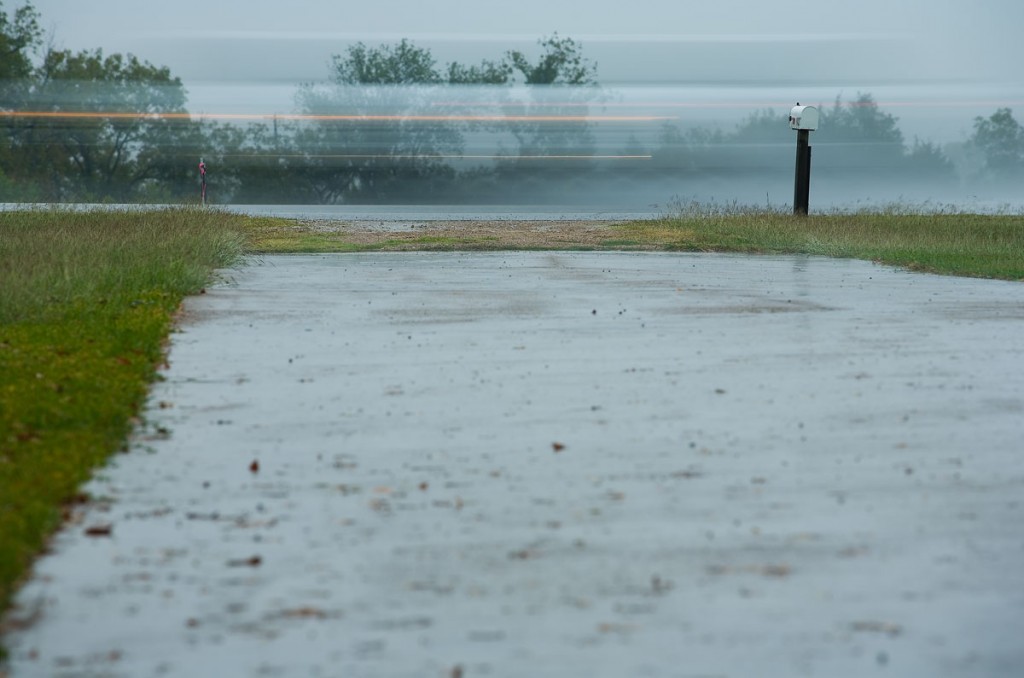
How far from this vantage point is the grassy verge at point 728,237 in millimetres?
15969

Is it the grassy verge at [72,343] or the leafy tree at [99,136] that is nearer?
the grassy verge at [72,343]

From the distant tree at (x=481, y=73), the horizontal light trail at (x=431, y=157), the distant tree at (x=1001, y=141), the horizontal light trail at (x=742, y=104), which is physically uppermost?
the distant tree at (x=481, y=73)

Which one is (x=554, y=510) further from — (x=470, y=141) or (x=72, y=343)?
(x=470, y=141)

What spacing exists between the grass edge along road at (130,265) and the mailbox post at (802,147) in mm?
896

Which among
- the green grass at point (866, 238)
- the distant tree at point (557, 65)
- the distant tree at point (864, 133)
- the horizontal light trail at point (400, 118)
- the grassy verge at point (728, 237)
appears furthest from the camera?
the distant tree at point (557, 65)

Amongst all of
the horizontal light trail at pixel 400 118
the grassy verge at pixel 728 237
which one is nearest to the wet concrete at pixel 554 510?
the grassy verge at pixel 728 237

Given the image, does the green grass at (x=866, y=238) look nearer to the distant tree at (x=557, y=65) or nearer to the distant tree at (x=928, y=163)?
the distant tree at (x=928, y=163)

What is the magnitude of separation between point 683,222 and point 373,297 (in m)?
10.2

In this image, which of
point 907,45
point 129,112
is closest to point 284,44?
point 129,112

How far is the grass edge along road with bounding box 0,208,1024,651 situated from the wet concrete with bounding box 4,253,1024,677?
204 millimetres

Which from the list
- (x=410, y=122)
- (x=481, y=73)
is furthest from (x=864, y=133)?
(x=410, y=122)

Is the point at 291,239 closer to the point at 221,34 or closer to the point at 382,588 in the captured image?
the point at 382,588

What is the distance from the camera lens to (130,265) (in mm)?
12234

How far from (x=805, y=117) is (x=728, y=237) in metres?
4.64
